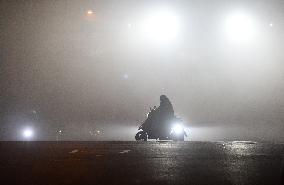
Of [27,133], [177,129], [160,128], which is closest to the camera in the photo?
[177,129]

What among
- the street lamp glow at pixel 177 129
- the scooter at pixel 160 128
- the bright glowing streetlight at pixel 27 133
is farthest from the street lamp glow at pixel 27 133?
the street lamp glow at pixel 177 129

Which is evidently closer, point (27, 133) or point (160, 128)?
point (160, 128)

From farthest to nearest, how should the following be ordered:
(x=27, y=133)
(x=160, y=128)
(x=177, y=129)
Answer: (x=27, y=133)
(x=160, y=128)
(x=177, y=129)

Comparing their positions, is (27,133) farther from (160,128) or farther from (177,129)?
(177,129)

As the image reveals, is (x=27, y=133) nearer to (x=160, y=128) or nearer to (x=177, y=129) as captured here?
(x=160, y=128)

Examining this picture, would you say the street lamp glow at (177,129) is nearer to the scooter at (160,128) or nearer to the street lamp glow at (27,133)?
the scooter at (160,128)

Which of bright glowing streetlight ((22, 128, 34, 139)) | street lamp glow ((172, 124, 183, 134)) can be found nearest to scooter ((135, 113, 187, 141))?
street lamp glow ((172, 124, 183, 134))

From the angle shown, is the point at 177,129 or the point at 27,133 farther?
the point at 27,133

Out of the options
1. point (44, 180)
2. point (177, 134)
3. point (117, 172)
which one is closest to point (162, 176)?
point (117, 172)

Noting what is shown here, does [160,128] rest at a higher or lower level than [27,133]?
lower

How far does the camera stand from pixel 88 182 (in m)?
5.34

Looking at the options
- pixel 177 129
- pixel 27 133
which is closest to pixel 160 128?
pixel 177 129

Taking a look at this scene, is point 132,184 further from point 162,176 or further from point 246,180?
point 246,180

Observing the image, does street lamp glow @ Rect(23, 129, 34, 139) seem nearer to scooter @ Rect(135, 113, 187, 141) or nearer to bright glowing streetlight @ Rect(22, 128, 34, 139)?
bright glowing streetlight @ Rect(22, 128, 34, 139)
